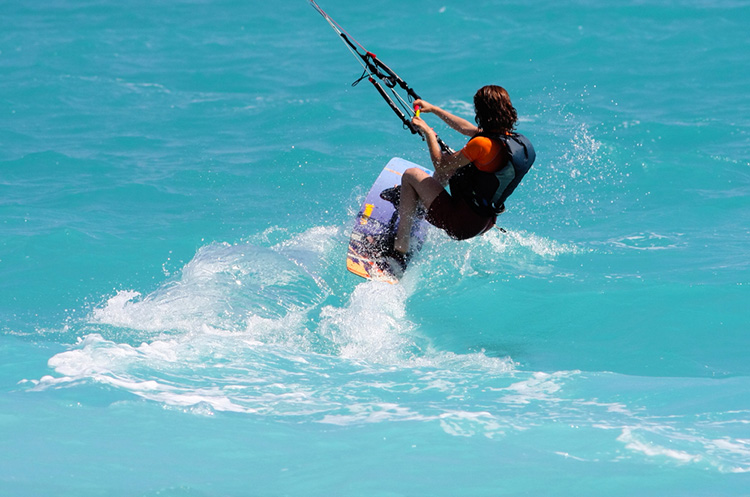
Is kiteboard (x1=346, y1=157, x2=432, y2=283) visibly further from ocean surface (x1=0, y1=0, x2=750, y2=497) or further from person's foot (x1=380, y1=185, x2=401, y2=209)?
ocean surface (x1=0, y1=0, x2=750, y2=497)

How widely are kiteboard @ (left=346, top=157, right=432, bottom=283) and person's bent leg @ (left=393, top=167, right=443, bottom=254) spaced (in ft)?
0.31

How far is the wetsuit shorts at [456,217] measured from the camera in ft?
18.8

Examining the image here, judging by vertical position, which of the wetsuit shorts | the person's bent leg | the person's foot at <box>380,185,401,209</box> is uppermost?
the person's foot at <box>380,185,401,209</box>

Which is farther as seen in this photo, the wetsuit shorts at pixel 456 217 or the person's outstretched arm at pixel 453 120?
the wetsuit shorts at pixel 456 217

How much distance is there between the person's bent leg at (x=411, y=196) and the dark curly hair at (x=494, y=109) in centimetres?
70

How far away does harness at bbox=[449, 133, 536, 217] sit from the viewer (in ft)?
17.4

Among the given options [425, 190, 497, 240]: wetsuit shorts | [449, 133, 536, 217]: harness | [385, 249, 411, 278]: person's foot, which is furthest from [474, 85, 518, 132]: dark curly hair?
[385, 249, 411, 278]: person's foot

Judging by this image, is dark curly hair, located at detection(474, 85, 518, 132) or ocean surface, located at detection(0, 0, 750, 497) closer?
ocean surface, located at detection(0, 0, 750, 497)

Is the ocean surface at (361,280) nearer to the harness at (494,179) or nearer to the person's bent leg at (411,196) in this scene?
the person's bent leg at (411,196)

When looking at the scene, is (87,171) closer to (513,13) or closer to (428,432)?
(428,432)

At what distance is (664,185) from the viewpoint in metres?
9.37

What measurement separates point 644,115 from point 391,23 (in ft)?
19.3

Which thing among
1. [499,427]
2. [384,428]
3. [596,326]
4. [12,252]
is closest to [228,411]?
[384,428]

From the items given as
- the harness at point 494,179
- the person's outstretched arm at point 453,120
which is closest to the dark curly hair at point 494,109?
the harness at point 494,179
